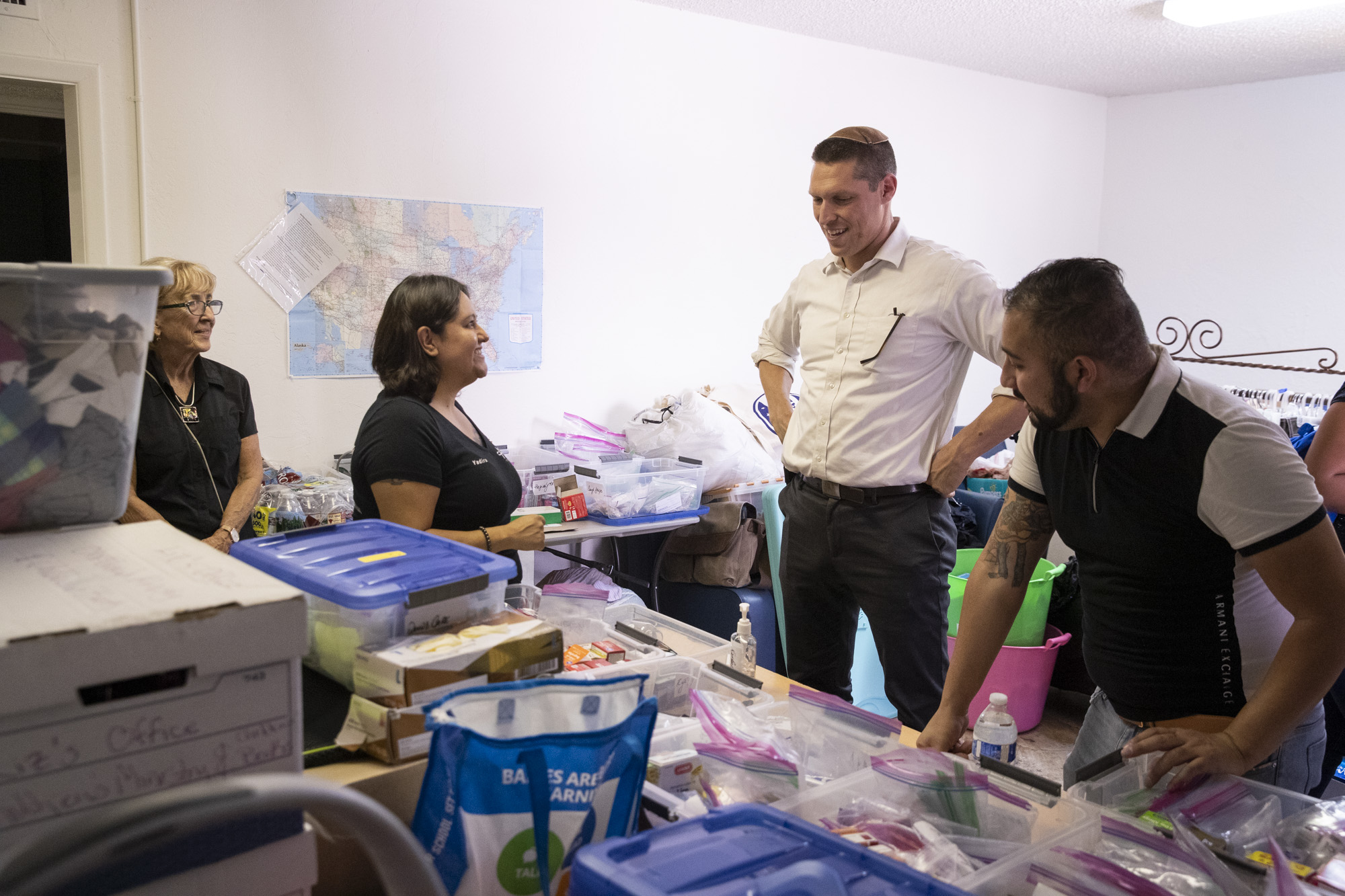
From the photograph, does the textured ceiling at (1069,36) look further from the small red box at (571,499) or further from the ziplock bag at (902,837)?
the ziplock bag at (902,837)

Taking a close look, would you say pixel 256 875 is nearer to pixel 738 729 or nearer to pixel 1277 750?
pixel 738 729

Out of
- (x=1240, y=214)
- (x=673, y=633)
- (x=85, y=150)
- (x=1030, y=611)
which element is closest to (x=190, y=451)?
(x=85, y=150)

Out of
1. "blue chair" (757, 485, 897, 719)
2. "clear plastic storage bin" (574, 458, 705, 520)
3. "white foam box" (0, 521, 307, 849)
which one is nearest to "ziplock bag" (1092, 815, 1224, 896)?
"white foam box" (0, 521, 307, 849)

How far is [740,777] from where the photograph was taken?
1.34 m

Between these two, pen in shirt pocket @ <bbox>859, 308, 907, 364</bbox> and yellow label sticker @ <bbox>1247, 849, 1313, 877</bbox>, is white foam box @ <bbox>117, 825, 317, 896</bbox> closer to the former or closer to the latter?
yellow label sticker @ <bbox>1247, 849, 1313, 877</bbox>

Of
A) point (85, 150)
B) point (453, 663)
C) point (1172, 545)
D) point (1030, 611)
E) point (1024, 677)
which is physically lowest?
point (1024, 677)

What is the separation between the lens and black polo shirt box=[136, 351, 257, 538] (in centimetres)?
272

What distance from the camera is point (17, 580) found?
0.86m

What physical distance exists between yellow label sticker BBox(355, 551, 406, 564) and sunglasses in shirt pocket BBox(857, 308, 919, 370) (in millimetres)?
1558

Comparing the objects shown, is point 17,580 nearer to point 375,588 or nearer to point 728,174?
point 375,588

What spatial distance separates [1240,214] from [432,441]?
5376mm

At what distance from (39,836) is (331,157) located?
340 cm

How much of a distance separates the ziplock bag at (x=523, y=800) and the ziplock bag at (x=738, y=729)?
0.38 m

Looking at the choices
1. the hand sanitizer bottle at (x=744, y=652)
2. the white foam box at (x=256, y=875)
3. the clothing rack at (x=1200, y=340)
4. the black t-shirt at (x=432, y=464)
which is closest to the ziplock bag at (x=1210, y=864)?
the hand sanitizer bottle at (x=744, y=652)
